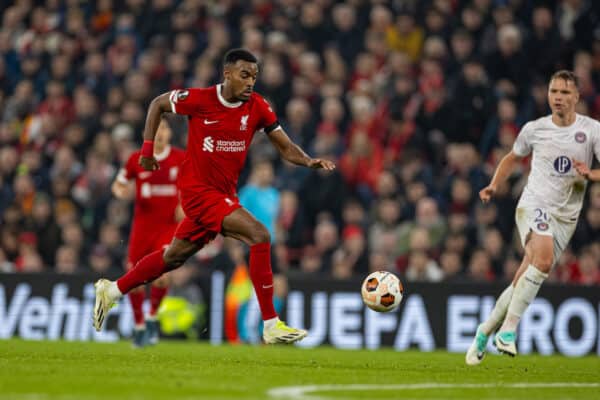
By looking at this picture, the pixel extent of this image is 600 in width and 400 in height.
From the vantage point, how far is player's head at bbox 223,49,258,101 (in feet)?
34.0

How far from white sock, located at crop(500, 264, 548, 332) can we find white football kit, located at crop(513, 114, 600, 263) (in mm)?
368

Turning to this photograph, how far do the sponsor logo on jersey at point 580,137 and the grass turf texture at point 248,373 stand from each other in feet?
6.55

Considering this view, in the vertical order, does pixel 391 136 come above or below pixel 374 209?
above

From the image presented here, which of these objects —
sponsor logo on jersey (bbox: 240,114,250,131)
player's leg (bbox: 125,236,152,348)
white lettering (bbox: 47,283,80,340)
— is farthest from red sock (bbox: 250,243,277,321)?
white lettering (bbox: 47,283,80,340)

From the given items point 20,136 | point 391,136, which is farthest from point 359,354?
point 20,136

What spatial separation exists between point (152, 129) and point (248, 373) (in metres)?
2.70

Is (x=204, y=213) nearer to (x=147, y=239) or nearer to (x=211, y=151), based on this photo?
(x=211, y=151)

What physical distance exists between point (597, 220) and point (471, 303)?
2.15 metres

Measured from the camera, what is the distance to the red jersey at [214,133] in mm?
10500

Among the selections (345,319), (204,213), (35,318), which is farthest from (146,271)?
(35,318)

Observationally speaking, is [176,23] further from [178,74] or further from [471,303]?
[471,303]

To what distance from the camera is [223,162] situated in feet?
34.7

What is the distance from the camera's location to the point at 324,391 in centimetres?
772

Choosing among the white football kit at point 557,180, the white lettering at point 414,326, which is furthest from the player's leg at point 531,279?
the white lettering at point 414,326
